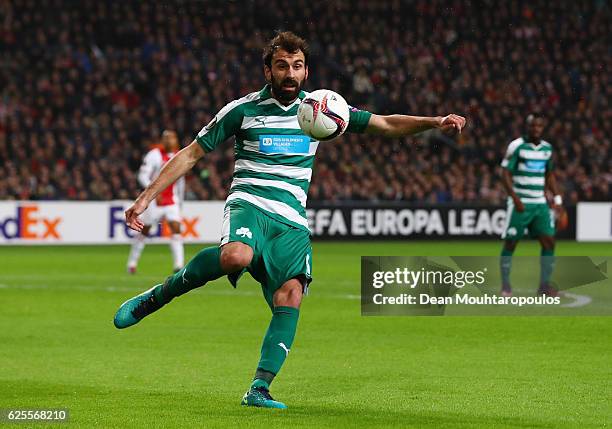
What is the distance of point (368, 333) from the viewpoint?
10547 mm

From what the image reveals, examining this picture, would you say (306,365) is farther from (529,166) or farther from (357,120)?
(529,166)

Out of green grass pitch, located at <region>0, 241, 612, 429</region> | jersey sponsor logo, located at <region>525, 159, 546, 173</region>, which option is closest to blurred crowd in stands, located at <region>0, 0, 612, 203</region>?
green grass pitch, located at <region>0, 241, 612, 429</region>

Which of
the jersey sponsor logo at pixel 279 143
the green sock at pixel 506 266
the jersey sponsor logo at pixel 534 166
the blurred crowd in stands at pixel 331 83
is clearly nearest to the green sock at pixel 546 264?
the green sock at pixel 506 266

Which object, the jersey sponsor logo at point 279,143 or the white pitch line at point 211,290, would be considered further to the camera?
the white pitch line at point 211,290

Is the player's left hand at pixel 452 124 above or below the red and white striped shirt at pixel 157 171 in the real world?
above

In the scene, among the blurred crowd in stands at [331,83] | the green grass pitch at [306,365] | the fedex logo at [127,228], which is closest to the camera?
the green grass pitch at [306,365]

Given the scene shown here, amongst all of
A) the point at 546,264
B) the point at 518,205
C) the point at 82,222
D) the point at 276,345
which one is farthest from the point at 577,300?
the point at 82,222

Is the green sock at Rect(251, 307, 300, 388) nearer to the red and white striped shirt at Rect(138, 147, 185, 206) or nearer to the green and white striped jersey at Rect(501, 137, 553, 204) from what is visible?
the green and white striped jersey at Rect(501, 137, 553, 204)

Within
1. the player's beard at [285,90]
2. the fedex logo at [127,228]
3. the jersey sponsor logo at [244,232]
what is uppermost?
the player's beard at [285,90]

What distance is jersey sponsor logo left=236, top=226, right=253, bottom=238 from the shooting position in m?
6.49

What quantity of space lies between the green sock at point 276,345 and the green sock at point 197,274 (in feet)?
1.37

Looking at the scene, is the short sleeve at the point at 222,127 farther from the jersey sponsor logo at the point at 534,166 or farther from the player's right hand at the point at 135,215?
the jersey sponsor logo at the point at 534,166

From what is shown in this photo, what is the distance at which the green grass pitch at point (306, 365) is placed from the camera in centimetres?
629

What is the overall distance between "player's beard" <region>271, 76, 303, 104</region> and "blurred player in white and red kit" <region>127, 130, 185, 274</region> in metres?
10.4
